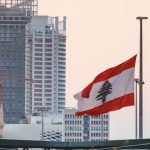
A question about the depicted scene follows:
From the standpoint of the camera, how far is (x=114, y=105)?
37188 millimetres

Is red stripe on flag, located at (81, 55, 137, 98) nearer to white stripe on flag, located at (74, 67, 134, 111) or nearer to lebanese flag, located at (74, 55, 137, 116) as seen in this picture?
lebanese flag, located at (74, 55, 137, 116)

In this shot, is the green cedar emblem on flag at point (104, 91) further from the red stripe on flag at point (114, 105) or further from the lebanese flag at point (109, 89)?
the red stripe on flag at point (114, 105)

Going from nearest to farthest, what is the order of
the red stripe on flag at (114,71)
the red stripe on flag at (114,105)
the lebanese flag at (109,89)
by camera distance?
the red stripe on flag at (114,105), the lebanese flag at (109,89), the red stripe on flag at (114,71)

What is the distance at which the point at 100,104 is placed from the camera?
37.7 meters

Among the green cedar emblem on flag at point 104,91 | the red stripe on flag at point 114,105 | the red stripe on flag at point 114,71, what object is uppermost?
the red stripe on flag at point 114,71

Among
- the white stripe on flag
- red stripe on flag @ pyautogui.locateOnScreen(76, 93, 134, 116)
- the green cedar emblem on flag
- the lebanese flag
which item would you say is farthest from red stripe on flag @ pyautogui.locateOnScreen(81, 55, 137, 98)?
red stripe on flag @ pyautogui.locateOnScreen(76, 93, 134, 116)

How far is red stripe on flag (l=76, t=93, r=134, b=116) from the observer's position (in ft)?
121

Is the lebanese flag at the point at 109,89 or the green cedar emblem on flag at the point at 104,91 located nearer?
the lebanese flag at the point at 109,89

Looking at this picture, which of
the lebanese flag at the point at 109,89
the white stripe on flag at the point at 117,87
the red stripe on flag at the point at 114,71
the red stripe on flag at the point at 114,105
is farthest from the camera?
the red stripe on flag at the point at 114,71

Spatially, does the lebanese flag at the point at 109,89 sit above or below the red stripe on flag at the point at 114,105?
above

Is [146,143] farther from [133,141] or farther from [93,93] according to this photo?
[93,93]

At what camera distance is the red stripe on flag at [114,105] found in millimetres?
36844

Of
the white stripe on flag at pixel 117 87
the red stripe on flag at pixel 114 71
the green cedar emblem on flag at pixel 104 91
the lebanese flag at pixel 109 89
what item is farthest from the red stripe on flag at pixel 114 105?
the red stripe on flag at pixel 114 71

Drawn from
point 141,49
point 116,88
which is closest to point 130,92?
point 116,88
